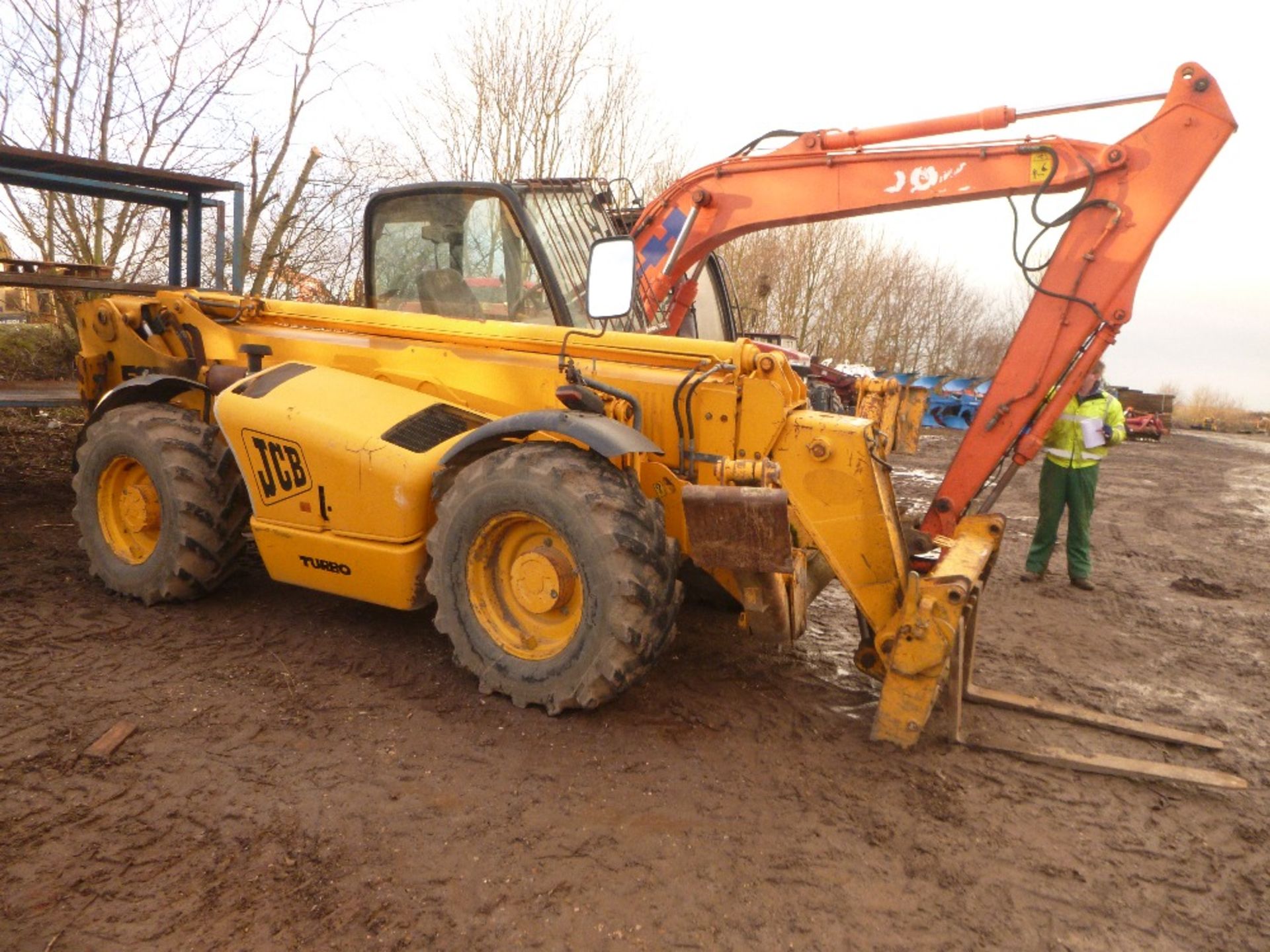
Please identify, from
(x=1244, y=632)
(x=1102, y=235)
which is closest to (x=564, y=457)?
(x=1102, y=235)

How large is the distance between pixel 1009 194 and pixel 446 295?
3.28 metres

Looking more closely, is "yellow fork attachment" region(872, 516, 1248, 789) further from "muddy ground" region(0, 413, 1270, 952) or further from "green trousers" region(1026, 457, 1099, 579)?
"green trousers" region(1026, 457, 1099, 579)

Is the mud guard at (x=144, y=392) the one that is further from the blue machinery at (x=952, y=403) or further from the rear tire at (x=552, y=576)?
the blue machinery at (x=952, y=403)

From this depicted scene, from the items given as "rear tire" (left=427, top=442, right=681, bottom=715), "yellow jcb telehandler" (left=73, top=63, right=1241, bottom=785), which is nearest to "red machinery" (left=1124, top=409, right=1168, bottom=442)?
"yellow jcb telehandler" (left=73, top=63, right=1241, bottom=785)

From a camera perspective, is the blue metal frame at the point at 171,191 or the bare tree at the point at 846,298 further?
the bare tree at the point at 846,298

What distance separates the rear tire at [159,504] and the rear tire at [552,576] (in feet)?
4.82

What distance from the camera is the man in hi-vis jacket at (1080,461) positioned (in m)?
7.00

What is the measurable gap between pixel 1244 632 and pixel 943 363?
101ft

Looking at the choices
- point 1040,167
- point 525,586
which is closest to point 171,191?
point 525,586

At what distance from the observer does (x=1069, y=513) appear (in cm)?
698

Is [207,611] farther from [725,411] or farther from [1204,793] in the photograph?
[1204,793]

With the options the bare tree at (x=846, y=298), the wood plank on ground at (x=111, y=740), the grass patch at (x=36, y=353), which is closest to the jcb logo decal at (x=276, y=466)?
the wood plank on ground at (x=111, y=740)

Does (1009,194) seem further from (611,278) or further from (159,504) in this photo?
(159,504)

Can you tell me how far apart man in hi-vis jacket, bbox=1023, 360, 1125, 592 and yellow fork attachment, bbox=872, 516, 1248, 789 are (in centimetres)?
285
